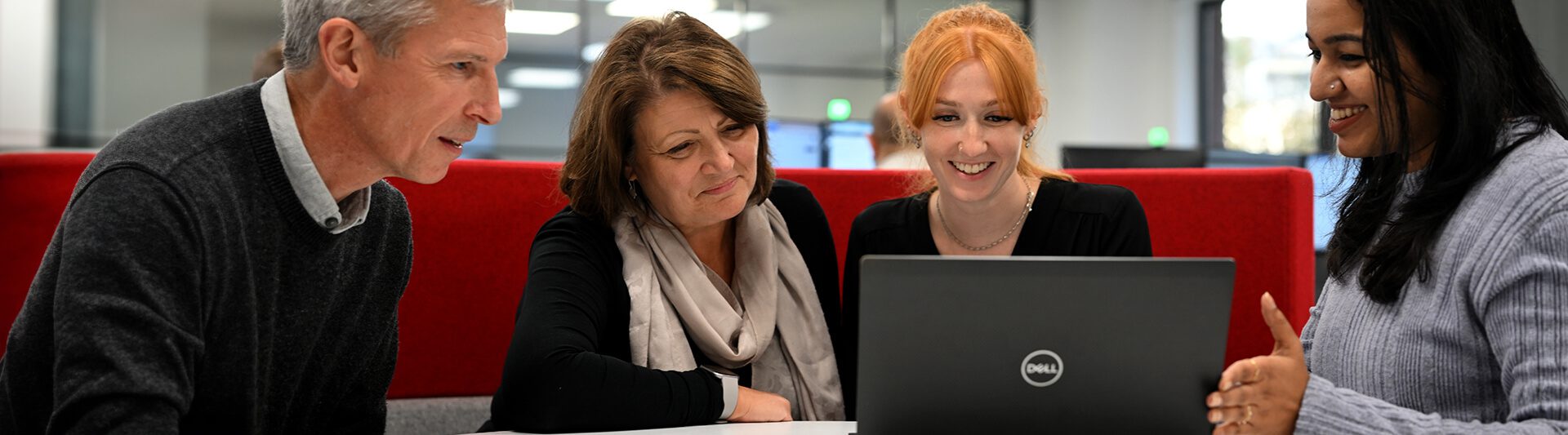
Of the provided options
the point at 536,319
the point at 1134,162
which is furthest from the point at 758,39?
the point at 536,319

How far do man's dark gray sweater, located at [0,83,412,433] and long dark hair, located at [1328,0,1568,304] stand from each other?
1.20 meters

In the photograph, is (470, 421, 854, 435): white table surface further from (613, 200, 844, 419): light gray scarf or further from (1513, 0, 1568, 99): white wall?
(1513, 0, 1568, 99): white wall

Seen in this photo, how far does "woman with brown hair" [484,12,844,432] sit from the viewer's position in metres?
1.72

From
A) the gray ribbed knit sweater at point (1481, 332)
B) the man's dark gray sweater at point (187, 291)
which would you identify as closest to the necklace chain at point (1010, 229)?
the gray ribbed knit sweater at point (1481, 332)

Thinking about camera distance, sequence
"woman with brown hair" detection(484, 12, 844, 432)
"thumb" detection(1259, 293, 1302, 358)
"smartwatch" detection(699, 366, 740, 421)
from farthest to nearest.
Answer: "woman with brown hair" detection(484, 12, 844, 432) < "smartwatch" detection(699, 366, 740, 421) < "thumb" detection(1259, 293, 1302, 358)

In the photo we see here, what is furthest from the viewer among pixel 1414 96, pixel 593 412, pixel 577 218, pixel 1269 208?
pixel 1269 208

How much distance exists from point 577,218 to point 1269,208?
140 cm

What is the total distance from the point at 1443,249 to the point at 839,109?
6315mm

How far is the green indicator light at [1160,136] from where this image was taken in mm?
8445

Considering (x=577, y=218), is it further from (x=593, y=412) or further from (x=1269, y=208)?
(x=1269, y=208)

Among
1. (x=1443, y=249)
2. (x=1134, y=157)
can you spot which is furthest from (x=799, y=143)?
(x=1443, y=249)

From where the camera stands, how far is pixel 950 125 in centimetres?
196

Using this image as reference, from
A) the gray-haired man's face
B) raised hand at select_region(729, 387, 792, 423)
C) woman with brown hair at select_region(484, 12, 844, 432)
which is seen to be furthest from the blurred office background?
the gray-haired man's face

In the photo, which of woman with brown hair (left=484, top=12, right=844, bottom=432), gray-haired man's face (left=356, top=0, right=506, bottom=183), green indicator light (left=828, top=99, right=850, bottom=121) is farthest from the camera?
green indicator light (left=828, top=99, right=850, bottom=121)
